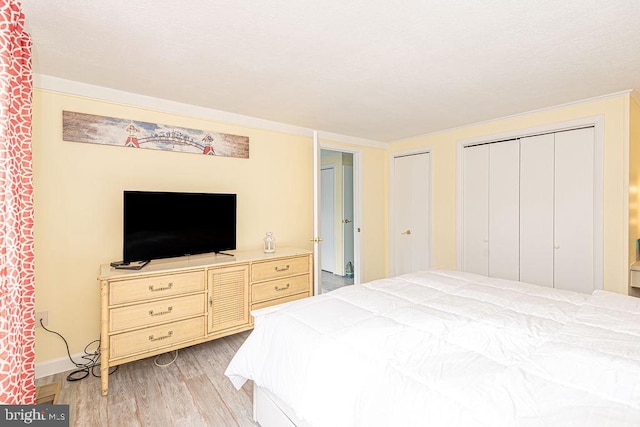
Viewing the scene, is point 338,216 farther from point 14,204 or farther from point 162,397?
point 14,204

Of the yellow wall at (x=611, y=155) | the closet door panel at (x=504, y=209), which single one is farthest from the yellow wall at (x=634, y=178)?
the closet door panel at (x=504, y=209)

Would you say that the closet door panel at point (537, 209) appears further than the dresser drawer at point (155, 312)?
Yes

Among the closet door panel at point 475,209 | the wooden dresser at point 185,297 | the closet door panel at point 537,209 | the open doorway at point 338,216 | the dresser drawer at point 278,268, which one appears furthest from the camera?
the open doorway at point 338,216

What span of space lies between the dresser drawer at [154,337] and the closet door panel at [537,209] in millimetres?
3514

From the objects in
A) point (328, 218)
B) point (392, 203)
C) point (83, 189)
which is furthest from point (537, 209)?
point (83, 189)

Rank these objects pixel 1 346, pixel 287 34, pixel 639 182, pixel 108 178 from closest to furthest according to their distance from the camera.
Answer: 1. pixel 1 346
2. pixel 287 34
3. pixel 108 178
4. pixel 639 182

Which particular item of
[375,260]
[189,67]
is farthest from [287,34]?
[375,260]

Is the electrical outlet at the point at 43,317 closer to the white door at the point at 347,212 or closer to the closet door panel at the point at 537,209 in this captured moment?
the white door at the point at 347,212

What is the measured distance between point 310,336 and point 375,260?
3468 millimetres

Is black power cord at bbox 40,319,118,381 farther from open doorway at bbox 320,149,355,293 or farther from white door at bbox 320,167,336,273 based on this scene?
white door at bbox 320,167,336,273

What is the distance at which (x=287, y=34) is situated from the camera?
184 centimetres

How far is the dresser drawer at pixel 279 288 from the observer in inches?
119

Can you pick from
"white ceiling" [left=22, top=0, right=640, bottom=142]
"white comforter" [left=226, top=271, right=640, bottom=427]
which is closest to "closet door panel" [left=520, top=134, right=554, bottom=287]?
"white ceiling" [left=22, top=0, right=640, bottom=142]

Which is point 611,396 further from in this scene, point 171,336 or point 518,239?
point 518,239
